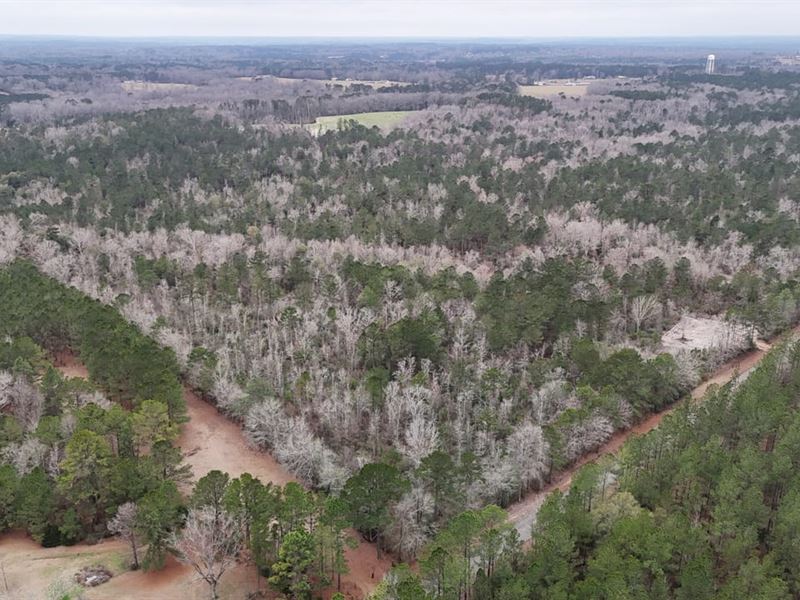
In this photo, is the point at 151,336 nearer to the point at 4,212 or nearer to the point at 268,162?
the point at 4,212

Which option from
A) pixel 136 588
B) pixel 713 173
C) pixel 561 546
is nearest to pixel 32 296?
pixel 136 588

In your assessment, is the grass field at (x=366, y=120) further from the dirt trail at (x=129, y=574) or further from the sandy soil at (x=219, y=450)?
the dirt trail at (x=129, y=574)

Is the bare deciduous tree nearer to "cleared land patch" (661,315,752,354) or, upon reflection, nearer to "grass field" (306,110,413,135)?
"cleared land patch" (661,315,752,354)

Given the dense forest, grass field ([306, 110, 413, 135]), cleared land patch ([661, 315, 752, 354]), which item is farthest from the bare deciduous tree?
grass field ([306, 110, 413, 135])

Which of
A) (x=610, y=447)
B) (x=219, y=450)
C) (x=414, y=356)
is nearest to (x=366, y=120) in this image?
(x=414, y=356)

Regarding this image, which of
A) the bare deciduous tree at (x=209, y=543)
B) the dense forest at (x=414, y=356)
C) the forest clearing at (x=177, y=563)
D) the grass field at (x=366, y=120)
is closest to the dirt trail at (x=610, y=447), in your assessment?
the forest clearing at (x=177, y=563)

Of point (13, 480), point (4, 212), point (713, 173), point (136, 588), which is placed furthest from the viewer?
point (713, 173)
